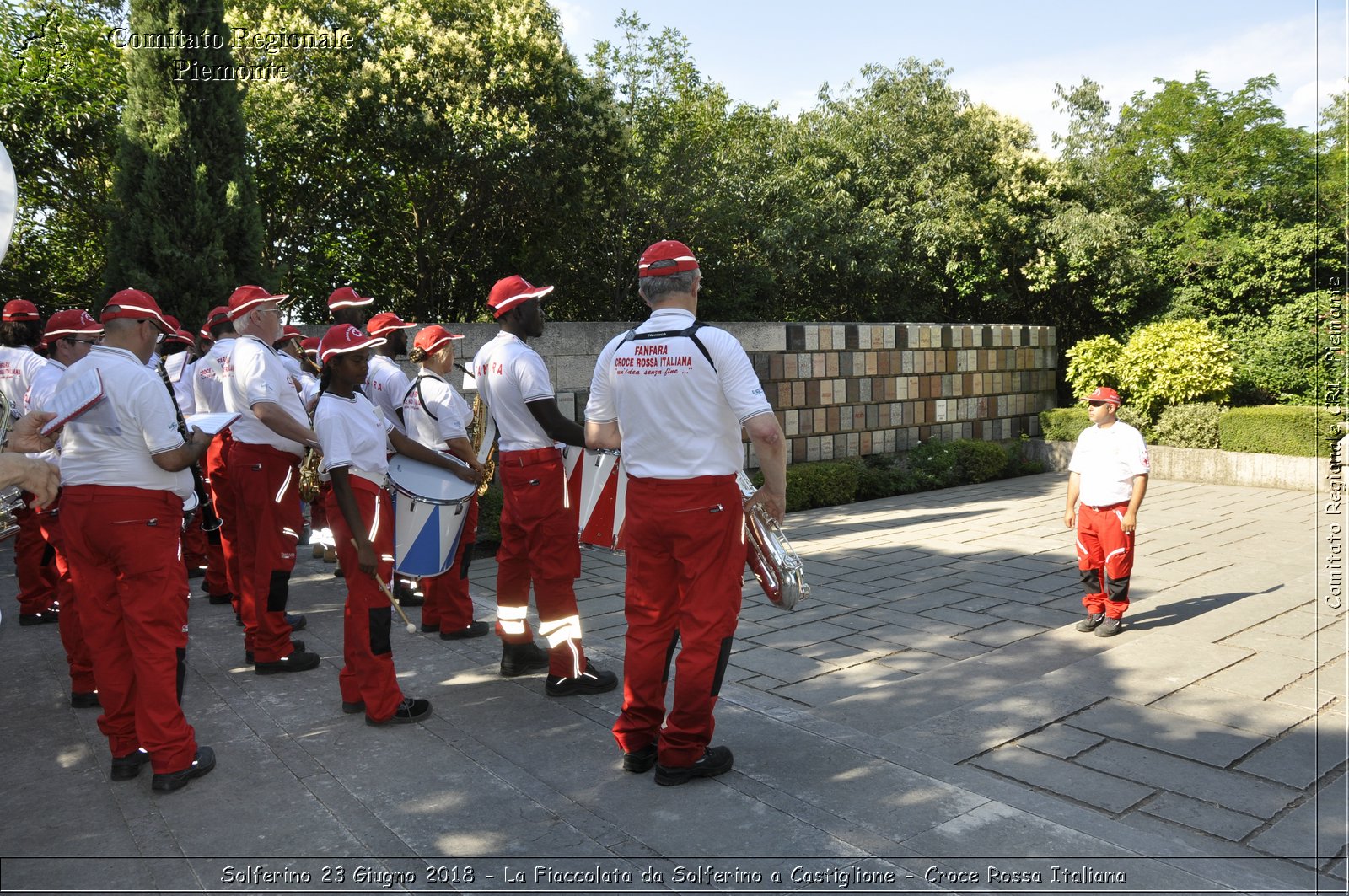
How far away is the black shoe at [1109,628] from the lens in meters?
5.88

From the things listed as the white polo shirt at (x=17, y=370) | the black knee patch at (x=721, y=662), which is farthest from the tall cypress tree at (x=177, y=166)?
the black knee patch at (x=721, y=662)

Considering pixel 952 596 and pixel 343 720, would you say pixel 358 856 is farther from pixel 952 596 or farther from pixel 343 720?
pixel 952 596

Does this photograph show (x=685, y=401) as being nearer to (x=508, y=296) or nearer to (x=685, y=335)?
(x=685, y=335)

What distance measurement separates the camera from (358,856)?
321 centimetres

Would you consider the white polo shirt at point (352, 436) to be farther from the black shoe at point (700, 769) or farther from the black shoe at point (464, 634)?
the black shoe at point (700, 769)

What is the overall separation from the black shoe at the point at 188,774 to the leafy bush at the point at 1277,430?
12.6 m

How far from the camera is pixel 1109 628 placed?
5891mm

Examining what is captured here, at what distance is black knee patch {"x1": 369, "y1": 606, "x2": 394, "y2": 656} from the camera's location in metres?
4.32

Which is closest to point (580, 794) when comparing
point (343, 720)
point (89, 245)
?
point (343, 720)

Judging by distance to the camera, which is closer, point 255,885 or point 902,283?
point 255,885

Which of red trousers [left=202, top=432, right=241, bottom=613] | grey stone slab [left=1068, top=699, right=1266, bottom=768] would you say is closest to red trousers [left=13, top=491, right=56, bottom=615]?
red trousers [left=202, top=432, right=241, bottom=613]

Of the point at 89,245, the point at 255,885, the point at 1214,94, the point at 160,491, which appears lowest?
the point at 255,885

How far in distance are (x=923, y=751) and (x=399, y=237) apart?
1039cm

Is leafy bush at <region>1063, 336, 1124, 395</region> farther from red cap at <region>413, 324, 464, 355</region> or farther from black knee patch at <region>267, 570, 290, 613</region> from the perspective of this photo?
black knee patch at <region>267, 570, 290, 613</region>
